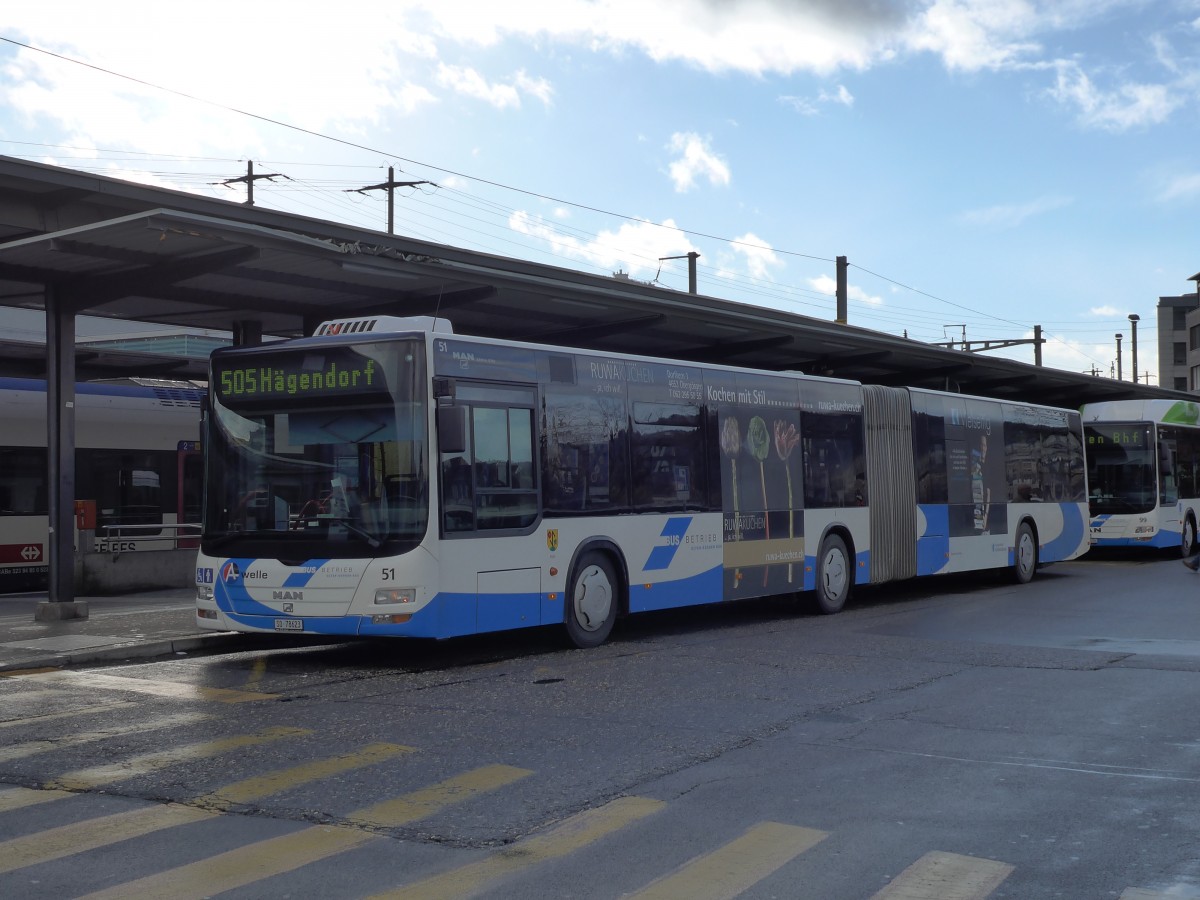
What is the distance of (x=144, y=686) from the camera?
10656 mm

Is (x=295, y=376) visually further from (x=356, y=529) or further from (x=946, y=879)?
(x=946, y=879)

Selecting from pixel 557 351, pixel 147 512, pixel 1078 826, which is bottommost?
pixel 1078 826

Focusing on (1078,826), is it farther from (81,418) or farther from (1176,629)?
(81,418)

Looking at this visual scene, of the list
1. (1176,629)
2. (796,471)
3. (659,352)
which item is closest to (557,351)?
(796,471)

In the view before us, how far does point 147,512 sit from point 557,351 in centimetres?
1333

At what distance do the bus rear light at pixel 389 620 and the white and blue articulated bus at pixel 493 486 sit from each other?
0.04 feet

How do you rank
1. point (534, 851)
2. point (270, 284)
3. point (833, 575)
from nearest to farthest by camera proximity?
point (534, 851) < point (270, 284) < point (833, 575)

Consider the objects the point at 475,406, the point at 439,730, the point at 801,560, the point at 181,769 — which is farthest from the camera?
the point at 801,560

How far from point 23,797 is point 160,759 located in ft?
3.15

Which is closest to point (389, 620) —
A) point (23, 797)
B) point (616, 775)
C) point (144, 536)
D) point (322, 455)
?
point (322, 455)

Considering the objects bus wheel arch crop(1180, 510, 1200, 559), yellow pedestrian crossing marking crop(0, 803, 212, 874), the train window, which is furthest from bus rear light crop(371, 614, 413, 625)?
bus wheel arch crop(1180, 510, 1200, 559)

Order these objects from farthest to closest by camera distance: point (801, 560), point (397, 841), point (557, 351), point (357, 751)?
point (801, 560)
point (557, 351)
point (357, 751)
point (397, 841)

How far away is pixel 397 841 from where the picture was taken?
19.3 ft

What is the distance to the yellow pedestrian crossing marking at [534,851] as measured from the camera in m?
5.16
